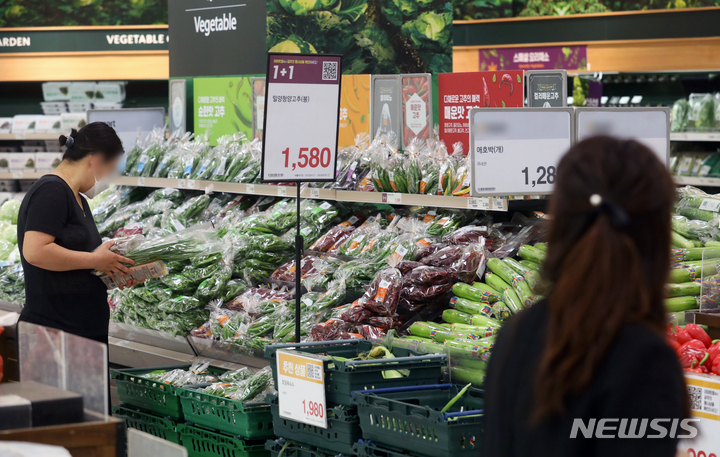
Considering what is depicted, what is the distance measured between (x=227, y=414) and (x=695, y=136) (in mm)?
5473

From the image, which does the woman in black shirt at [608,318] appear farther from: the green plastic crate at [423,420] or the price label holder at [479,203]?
the price label holder at [479,203]

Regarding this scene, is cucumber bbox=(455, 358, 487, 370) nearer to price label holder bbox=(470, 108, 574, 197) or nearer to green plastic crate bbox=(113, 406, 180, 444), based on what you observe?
price label holder bbox=(470, 108, 574, 197)

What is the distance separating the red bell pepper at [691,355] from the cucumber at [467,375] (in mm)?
646

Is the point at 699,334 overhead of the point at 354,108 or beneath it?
beneath

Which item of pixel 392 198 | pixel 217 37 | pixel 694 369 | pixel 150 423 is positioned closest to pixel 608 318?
pixel 694 369

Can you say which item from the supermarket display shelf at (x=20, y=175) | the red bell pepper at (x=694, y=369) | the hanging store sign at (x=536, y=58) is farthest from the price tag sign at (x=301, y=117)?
the supermarket display shelf at (x=20, y=175)

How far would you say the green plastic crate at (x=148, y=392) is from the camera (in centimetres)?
355

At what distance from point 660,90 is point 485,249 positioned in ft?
19.1

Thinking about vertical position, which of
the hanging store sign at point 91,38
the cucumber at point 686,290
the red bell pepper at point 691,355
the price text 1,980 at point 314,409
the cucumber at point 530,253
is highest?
the hanging store sign at point 91,38

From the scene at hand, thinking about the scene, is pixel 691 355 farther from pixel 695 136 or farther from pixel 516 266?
pixel 695 136

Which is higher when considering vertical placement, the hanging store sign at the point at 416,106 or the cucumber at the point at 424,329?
the hanging store sign at the point at 416,106

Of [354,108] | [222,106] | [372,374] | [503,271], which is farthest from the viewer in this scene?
[222,106]

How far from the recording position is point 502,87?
4281 mm

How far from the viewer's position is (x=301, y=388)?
112 inches
